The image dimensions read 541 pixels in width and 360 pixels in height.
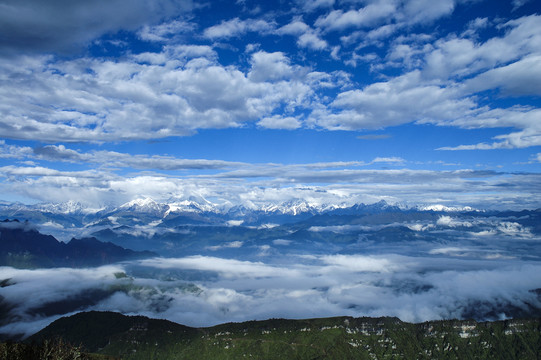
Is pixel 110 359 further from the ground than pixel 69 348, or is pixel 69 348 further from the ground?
pixel 69 348

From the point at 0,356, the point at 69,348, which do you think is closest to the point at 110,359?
Result: the point at 69,348

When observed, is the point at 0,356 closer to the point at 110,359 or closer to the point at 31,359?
the point at 31,359

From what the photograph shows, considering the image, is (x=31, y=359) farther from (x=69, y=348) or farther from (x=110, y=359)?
(x=110, y=359)

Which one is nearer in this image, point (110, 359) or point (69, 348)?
point (69, 348)

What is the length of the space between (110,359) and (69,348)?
96574 millimetres

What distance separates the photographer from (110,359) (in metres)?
165

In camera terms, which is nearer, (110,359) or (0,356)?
(0,356)

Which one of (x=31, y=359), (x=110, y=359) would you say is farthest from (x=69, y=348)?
(x=110, y=359)

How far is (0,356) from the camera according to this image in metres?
70.9

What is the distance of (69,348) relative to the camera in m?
82.8

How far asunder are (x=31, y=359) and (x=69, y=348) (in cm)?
999

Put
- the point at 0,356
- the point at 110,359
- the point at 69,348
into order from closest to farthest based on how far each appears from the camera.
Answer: the point at 0,356
the point at 69,348
the point at 110,359

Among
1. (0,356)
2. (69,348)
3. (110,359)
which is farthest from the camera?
(110,359)

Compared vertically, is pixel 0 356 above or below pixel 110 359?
above
